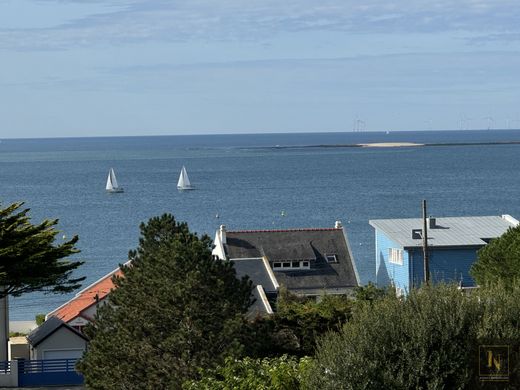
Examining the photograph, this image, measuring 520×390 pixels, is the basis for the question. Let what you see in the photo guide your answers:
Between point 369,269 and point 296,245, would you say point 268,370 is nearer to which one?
point 296,245

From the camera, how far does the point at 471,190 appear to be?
150 meters

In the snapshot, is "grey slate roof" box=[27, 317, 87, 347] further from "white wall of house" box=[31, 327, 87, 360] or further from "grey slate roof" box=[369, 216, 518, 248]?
"grey slate roof" box=[369, 216, 518, 248]

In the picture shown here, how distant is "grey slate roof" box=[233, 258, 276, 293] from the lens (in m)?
46.8

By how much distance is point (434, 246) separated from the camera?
53.4m

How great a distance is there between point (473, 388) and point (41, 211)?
110665 millimetres

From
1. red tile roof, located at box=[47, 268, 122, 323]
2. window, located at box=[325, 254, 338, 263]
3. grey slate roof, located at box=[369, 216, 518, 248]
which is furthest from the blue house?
red tile roof, located at box=[47, 268, 122, 323]

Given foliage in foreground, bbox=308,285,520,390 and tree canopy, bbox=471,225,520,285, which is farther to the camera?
tree canopy, bbox=471,225,520,285

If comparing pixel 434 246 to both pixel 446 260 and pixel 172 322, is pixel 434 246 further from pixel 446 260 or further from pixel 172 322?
pixel 172 322

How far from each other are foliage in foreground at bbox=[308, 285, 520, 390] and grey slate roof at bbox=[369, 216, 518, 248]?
33.1 m

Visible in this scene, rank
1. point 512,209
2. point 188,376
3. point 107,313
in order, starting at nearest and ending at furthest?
point 188,376
point 107,313
point 512,209

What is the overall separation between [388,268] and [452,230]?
3743 mm

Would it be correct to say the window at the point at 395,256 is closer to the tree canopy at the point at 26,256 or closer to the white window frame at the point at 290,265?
the white window frame at the point at 290,265

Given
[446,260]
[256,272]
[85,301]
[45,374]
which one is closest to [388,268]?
[446,260]

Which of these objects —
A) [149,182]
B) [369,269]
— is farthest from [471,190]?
→ [369,269]
